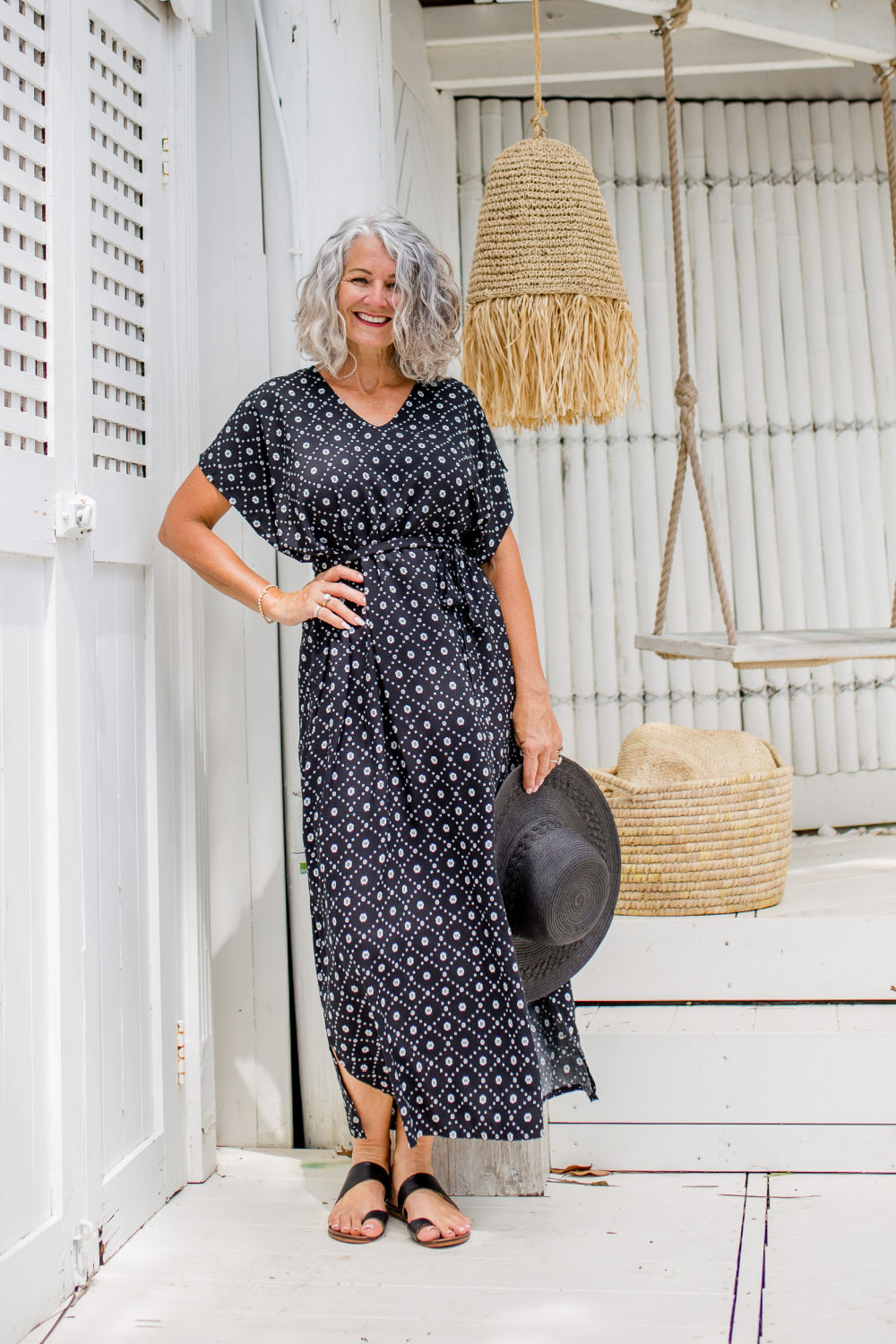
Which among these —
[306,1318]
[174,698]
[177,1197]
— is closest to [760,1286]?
[306,1318]

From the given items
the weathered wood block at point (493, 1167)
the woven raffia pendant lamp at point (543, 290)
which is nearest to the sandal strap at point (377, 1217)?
the weathered wood block at point (493, 1167)

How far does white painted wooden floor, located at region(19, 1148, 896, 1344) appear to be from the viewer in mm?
1863

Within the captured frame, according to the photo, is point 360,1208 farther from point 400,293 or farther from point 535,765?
point 400,293

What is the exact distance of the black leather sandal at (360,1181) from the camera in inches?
85.9

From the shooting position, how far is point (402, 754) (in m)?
2.15

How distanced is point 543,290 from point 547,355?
0.46ft

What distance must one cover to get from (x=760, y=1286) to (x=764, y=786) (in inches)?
48.1

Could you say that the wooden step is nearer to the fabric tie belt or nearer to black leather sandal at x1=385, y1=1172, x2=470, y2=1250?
black leather sandal at x1=385, y1=1172, x2=470, y2=1250

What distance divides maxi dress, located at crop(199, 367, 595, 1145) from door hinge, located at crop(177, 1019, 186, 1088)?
35 cm

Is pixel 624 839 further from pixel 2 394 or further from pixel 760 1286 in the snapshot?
pixel 2 394

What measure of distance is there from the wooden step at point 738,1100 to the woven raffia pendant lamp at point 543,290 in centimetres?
144

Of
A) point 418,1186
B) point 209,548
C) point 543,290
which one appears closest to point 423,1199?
point 418,1186

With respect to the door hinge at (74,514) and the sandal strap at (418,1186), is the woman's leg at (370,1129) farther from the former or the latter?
the door hinge at (74,514)

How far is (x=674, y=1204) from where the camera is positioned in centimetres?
232
